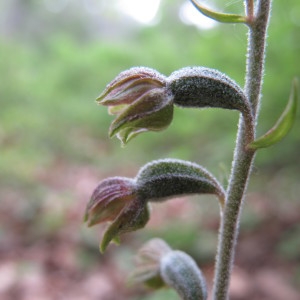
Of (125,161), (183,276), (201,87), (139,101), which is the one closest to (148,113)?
(139,101)

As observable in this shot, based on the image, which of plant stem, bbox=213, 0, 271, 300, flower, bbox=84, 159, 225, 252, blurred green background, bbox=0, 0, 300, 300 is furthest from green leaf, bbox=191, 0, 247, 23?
blurred green background, bbox=0, 0, 300, 300

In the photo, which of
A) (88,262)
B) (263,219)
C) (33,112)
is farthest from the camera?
(33,112)

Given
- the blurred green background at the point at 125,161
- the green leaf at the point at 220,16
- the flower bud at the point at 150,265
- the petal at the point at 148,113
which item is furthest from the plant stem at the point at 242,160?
the blurred green background at the point at 125,161

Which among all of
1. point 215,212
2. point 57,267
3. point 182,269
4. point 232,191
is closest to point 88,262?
point 57,267

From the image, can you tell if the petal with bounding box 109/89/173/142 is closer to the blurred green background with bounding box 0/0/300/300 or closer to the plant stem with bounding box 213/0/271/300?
the plant stem with bounding box 213/0/271/300

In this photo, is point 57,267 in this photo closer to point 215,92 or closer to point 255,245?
point 255,245

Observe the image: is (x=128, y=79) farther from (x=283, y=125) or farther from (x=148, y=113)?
Result: (x=283, y=125)
